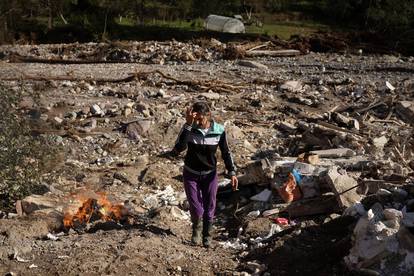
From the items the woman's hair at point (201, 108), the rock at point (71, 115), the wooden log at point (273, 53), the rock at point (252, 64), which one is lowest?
the wooden log at point (273, 53)

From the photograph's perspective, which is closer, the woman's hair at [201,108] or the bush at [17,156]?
the woman's hair at [201,108]

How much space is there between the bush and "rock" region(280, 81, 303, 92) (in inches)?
291

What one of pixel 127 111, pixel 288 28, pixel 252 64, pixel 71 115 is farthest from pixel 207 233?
pixel 288 28

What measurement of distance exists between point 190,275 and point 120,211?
5.97ft

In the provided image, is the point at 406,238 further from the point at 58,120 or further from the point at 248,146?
the point at 58,120

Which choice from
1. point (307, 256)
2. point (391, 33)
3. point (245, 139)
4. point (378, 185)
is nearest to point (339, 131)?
point (245, 139)

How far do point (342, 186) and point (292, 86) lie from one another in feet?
26.0

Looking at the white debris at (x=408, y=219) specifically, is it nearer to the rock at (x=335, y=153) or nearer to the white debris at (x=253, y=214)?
the white debris at (x=253, y=214)

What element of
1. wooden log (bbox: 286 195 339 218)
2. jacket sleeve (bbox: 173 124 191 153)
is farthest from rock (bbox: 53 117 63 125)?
jacket sleeve (bbox: 173 124 191 153)

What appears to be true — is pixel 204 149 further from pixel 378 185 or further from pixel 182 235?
pixel 378 185

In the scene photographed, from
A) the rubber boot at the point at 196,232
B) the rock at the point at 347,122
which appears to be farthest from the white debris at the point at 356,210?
the rock at the point at 347,122

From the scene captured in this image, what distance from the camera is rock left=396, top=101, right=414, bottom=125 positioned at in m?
11.5

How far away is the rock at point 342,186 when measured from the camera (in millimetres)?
6234

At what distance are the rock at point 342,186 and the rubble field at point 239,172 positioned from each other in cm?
2
